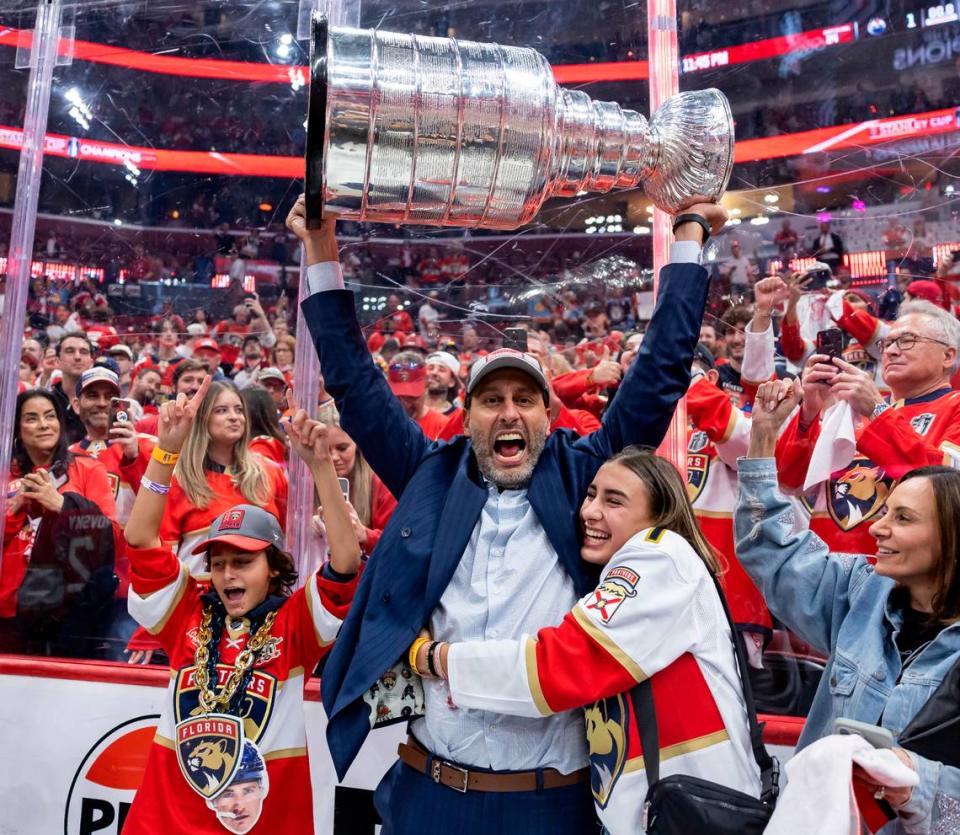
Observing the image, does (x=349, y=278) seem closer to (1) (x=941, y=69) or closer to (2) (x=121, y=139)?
(2) (x=121, y=139)

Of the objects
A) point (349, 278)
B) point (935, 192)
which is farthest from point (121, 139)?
point (935, 192)

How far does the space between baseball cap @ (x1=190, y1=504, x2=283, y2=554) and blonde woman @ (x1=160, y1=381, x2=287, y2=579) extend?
100 centimetres

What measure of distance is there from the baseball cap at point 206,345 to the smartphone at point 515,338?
59.7 inches

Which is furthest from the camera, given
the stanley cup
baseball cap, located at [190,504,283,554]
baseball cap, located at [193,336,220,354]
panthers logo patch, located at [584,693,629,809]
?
baseball cap, located at [193,336,220,354]

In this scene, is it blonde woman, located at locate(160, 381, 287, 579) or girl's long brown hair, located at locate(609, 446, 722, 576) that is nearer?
girl's long brown hair, located at locate(609, 446, 722, 576)

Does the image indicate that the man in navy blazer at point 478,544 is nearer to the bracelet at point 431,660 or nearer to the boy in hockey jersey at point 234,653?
the bracelet at point 431,660

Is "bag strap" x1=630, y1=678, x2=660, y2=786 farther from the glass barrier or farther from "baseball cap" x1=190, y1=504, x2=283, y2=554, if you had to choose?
the glass barrier

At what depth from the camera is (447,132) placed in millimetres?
1757

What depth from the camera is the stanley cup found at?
1.71m

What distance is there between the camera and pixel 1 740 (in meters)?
3.02

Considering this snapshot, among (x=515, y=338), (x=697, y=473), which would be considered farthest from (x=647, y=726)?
(x=697, y=473)

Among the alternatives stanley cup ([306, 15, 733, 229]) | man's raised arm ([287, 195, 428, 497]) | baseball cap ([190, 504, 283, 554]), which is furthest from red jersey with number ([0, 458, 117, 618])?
stanley cup ([306, 15, 733, 229])

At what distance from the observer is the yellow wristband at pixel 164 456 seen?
2.41 metres

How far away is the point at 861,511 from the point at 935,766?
5.43 ft
